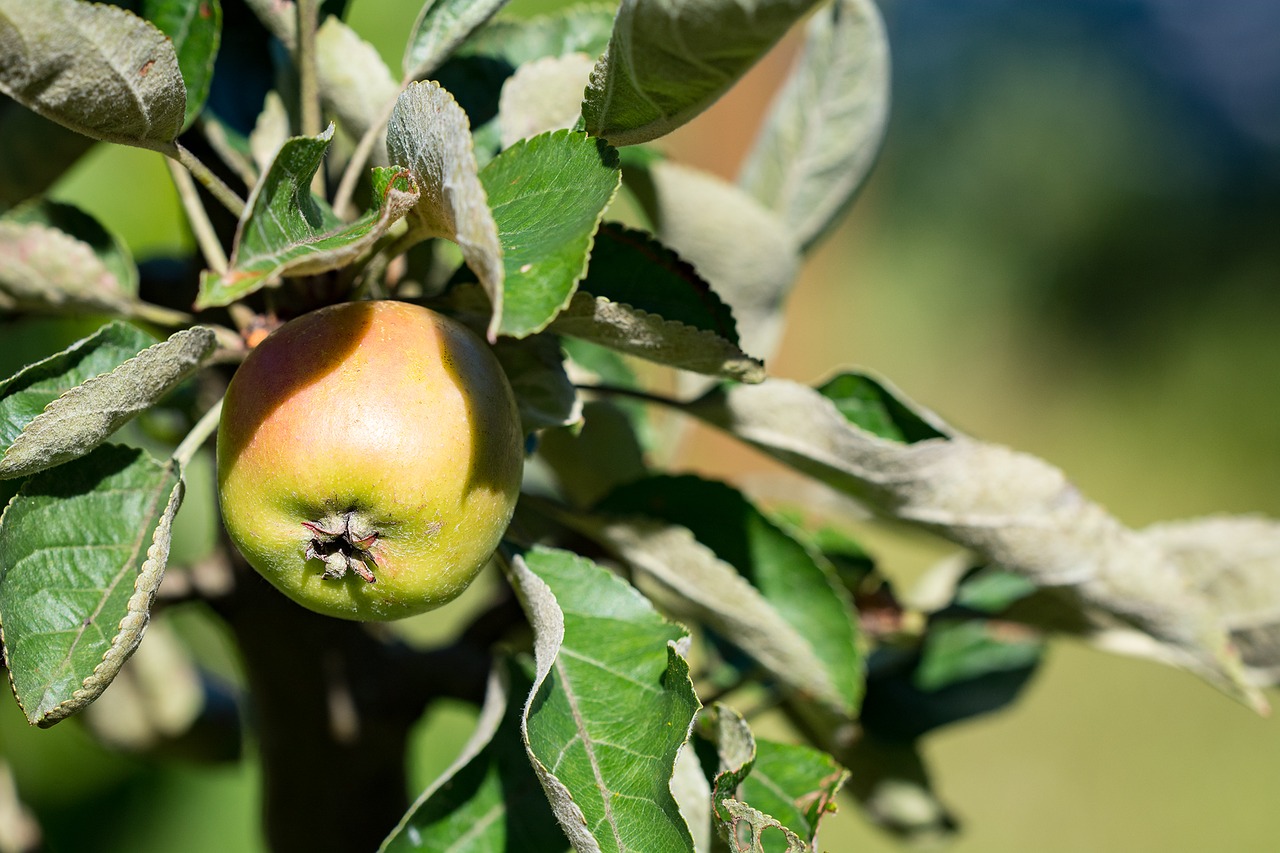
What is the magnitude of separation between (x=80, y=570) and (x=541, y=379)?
0.18 metres

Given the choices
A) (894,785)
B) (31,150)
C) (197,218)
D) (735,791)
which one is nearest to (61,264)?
(197,218)

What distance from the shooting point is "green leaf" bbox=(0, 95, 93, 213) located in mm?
661

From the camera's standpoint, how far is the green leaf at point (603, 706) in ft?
1.26

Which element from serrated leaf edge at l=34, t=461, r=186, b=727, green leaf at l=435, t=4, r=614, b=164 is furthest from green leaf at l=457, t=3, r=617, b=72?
serrated leaf edge at l=34, t=461, r=186, b=727

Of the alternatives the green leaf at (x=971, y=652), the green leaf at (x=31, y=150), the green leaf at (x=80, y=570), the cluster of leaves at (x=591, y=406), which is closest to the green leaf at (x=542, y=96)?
the cluster of leaves at (x=591, y=406)

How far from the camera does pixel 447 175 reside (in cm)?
33

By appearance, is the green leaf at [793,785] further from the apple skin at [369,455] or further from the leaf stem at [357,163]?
the leaf stem at [357,163]

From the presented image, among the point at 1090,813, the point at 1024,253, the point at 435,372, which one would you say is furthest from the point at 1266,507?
the point at 435,372

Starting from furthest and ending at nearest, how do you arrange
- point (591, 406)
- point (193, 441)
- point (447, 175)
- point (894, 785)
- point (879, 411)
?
1. point (894, 785)
2. point (591, 406)
3. point (879, 411)
4. point (193, 441)
5. point (447, 175)

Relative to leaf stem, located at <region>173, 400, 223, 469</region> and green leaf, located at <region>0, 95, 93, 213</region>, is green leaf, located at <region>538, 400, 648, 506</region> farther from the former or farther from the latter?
green leaf, located at <region>0, 95, 93, 213</region>

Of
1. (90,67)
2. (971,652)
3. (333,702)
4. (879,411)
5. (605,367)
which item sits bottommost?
(333,702)

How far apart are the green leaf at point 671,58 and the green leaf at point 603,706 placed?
175 mm

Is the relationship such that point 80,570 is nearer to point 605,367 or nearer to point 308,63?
point 308,63

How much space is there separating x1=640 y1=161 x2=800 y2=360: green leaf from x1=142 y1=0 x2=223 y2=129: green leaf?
0.80 feet
